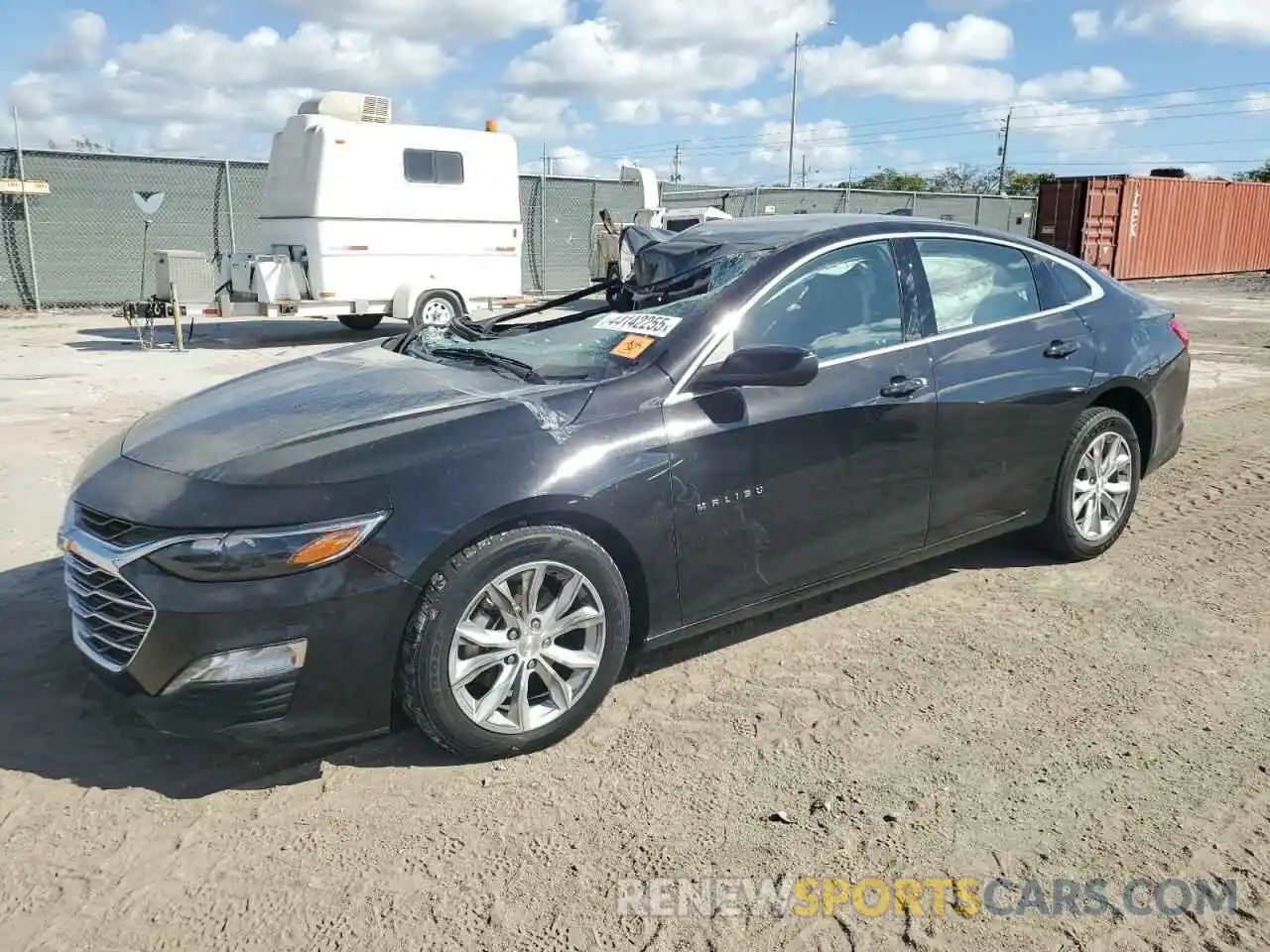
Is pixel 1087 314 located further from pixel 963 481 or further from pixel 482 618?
pixel 482 618

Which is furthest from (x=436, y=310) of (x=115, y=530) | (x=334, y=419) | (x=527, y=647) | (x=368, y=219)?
(x=527, y=647)

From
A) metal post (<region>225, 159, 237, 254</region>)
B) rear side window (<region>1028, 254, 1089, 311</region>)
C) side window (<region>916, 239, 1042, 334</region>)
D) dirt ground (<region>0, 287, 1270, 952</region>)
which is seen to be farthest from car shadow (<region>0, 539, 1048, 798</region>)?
metal post (<region>225, 159, 237, 254</region>)

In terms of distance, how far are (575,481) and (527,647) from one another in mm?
534

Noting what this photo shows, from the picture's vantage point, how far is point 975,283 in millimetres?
4371

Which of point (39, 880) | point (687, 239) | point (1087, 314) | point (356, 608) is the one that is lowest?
point (39, 880)

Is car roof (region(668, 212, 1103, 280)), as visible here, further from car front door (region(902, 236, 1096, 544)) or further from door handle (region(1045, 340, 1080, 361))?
door handle (region(1045, 340, 1080, 361))

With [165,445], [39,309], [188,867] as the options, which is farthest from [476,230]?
[188,867]

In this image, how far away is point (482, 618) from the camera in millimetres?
3074

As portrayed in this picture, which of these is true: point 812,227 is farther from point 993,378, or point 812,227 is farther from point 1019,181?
point 1019,181

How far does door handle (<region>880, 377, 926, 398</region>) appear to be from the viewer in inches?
152

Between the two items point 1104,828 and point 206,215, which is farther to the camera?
point 206,215

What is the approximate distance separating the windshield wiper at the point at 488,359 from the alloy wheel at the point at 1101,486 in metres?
2.62

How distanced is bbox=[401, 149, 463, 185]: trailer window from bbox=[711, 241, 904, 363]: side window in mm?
10871

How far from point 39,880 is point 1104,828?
9.31 feet
